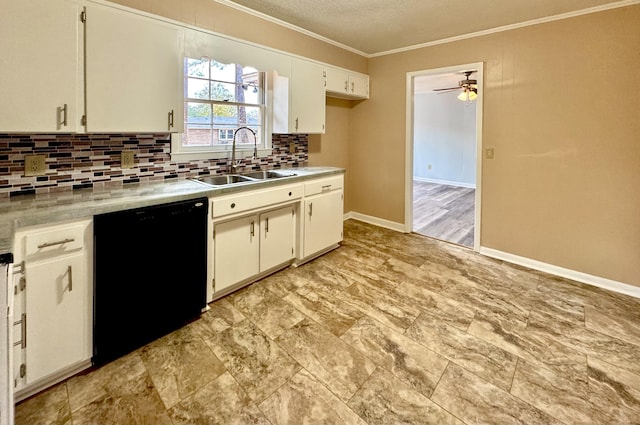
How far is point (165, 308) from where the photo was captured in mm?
2113

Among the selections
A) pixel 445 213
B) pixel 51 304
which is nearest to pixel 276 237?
pixel 51 304

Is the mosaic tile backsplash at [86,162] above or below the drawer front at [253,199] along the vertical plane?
above

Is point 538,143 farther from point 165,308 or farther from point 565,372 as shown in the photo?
point 165,308

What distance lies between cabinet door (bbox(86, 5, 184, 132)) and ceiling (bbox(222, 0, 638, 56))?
0.92 metres

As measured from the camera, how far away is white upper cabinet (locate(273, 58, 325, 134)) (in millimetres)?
3332

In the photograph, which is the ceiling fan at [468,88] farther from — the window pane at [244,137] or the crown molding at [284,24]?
→ the window pane at [244,137]

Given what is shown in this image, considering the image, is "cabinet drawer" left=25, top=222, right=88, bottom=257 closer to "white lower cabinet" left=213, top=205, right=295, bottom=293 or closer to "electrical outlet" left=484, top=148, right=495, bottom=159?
"white lower cabinet" left=213, top=205, right=295, bottom=293

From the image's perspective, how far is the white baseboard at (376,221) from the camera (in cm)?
456

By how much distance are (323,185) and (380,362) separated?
6.26 ft

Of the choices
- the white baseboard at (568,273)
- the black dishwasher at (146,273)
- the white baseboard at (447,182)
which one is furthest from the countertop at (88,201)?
the white baseboard at (447,182)

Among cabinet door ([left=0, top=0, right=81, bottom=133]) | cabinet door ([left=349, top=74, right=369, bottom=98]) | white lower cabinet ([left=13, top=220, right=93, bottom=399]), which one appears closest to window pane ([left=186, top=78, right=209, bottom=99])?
cabinet door ([left=0, top=0, right=81, bottom=133])

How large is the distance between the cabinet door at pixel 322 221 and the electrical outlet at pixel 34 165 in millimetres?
1991

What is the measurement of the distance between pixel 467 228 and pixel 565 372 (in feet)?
9.87

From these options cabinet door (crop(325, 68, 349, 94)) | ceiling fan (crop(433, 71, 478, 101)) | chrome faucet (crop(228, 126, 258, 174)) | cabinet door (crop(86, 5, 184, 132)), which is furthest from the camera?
ceiling fan (crop(433, 71, 478, 101))
